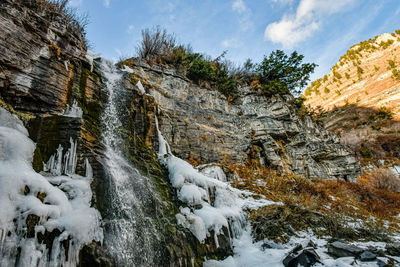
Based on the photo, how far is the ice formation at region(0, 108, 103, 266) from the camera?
8.53ft

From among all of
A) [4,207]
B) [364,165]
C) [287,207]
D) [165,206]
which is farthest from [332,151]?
[4,207]

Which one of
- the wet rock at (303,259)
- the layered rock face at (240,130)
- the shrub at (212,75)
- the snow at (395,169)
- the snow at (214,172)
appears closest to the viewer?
the wet rock at (303,259)

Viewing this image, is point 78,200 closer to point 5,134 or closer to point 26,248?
point 26,248

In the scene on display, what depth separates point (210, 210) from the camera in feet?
17.9

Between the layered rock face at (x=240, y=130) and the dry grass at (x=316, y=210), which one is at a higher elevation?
the layered rock face at (x=240, y=130)

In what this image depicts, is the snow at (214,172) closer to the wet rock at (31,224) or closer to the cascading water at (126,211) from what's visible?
the cascading water at (126,211)

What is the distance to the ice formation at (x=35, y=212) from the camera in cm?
260

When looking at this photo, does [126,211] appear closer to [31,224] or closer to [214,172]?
[31,224]

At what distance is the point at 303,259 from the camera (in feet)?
12.8

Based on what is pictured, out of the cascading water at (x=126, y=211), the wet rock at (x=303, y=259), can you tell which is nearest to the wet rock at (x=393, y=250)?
the wet rock at (x=303, y=259)

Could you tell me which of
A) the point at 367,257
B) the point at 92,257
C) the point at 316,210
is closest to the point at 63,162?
the point at 92,257

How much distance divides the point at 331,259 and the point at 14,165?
608 cm

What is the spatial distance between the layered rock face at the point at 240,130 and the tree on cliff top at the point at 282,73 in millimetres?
809

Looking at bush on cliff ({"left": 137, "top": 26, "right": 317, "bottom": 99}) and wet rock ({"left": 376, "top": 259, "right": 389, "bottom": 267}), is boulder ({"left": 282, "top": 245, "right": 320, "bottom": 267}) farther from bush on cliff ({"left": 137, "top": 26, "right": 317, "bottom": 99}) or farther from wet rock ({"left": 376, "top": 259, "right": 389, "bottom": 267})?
bush on cliff ({"left": 137, "top": 26, "right": 317, "bottom": 99})
